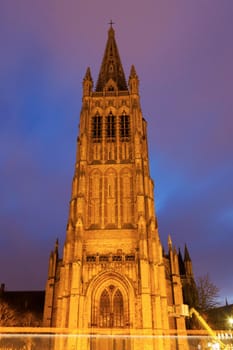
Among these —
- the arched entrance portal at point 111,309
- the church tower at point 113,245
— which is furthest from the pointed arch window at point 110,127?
the arched entrance portal at point 111,309

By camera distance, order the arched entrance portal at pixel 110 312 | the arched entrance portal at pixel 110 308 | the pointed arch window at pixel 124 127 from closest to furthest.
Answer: the arched entrance portal at pixel 110 312, the arched entrance portal at pixel 110 308, the pointed arch window at pixel 124 127

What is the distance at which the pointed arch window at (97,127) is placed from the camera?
50553 millimetres

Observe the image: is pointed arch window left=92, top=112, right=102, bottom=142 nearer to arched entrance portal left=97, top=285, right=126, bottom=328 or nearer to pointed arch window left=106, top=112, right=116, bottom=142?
pointed arch window left=106, top=112, right=116, bottom=142

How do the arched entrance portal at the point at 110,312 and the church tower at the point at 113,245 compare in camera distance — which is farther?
the church tower at the point at 113,245

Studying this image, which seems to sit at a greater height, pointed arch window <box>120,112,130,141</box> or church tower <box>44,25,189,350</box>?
pointed arch window <box>120,112,130,141</box>

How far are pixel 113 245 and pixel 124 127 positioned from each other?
61.6ft

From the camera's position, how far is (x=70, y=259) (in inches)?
1583

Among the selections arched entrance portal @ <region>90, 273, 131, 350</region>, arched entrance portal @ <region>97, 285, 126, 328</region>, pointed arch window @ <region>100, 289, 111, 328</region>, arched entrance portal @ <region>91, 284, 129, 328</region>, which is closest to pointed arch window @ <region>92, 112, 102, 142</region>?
arched entrance portal @ <region>90, 273, 131, 350</region>

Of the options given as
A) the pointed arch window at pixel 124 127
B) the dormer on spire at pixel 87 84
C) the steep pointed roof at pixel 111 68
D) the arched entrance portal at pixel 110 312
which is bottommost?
the arched entrance portal at pixel 110 312

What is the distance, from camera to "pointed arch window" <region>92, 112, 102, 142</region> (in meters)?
50.6

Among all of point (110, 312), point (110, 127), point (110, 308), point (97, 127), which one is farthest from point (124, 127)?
point (110, 312)

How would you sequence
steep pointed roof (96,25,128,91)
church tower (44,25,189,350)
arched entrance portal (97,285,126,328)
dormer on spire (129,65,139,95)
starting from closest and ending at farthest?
church tower (44,25,189,350)
arched entrance portal (97,285,126,328)
dormer on spire (129,65,139,95)
steep pointed roof (96,25,128,91)

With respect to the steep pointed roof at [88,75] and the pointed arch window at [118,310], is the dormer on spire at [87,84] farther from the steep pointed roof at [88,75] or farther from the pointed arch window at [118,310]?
the pointed arch window at [118,310]

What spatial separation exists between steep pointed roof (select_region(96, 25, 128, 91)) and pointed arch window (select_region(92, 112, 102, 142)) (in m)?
7.91
